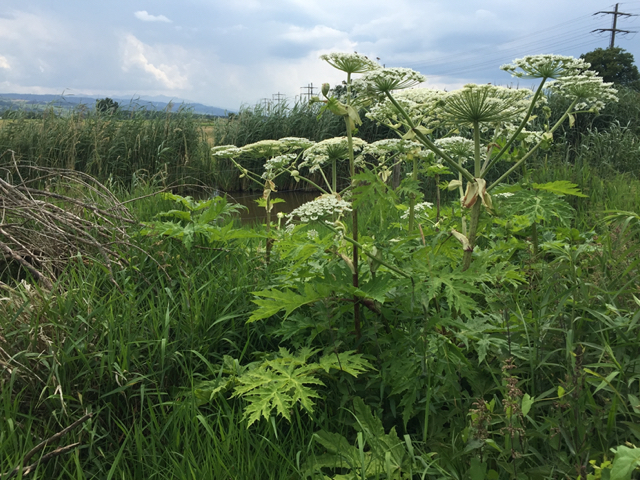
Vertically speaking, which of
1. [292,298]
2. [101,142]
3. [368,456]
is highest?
[101,142]

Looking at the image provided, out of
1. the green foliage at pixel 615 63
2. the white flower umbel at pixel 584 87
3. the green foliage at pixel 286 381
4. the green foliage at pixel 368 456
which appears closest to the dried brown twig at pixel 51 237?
the green foliage at pixel 286 381

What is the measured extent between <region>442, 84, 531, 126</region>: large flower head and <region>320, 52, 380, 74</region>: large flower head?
446mm

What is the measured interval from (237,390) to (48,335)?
3.89 feet

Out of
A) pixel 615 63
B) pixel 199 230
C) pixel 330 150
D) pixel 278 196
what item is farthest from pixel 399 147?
pixel 615 63

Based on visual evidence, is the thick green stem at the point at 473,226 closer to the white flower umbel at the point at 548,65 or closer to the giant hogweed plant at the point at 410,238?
the giant hogweed plant at the point at 410,238

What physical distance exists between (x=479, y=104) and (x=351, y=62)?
684mm

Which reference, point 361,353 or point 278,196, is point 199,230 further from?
point 278,196

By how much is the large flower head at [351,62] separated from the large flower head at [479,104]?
0.45 metres

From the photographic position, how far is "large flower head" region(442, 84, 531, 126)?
206 cm

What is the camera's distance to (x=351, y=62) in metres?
2.25

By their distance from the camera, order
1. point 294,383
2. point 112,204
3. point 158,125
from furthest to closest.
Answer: point 158,125 < point 112,204 < point 294,383

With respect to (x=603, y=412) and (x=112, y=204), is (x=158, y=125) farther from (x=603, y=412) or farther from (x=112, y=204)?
(x=603, y=412)

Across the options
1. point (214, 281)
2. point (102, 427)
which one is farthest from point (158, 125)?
point (102, 427)

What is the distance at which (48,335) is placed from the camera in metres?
2.35
